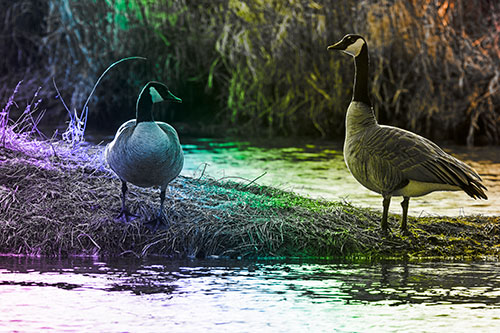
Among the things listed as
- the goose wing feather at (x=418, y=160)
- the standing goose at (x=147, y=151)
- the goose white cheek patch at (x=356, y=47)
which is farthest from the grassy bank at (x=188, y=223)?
the goose white cheek patch at (x=356, y=47)

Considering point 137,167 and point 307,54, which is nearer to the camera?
point 137,167

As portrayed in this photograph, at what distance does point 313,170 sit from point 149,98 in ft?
16.8

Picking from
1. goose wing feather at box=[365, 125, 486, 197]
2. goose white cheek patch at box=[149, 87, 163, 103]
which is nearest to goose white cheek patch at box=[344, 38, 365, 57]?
goose wing feather at box=[365, 125, 486, 197]

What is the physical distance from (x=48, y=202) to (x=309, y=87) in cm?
927

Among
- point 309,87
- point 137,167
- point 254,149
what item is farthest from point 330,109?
point 137,167

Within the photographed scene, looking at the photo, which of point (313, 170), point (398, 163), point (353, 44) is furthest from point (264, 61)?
point (398, 163)

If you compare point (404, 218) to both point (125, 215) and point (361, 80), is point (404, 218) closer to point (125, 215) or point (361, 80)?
point (361, 80)

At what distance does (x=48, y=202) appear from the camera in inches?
295

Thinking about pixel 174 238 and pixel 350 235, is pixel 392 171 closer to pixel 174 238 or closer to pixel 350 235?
pixel 350 235

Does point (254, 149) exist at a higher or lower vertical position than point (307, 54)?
lower

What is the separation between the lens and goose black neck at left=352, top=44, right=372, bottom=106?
7477 millimetres

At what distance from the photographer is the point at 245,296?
18.2ft

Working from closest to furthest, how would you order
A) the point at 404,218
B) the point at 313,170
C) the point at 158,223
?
1. the point at 158,223
2. the point at 404,218
3. the point at 313,170

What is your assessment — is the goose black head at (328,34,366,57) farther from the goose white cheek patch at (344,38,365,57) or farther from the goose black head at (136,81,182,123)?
the goose black head at (136,81,182,123)
